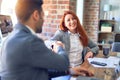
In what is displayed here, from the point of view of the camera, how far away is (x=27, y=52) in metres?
1.17

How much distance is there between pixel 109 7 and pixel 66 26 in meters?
4.04

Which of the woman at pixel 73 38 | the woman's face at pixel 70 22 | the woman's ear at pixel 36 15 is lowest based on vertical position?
the woman at pixel 73 38

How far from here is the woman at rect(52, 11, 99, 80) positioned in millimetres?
2629

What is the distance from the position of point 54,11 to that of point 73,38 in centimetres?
155

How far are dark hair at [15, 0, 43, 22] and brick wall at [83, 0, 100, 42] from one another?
17.2 feet

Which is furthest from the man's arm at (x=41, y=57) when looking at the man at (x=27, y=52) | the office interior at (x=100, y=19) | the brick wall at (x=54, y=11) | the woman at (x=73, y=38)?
the office interior at (x=100, y=19)

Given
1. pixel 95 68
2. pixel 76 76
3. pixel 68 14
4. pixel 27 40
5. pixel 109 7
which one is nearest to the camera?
pixel 27 40

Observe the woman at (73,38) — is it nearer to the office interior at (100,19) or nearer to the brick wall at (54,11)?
the brick wall at (54,11)

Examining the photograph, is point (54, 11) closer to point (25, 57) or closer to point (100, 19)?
point (100, 19)

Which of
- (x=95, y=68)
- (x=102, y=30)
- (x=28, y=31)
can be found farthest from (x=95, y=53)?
(x=102, y=30)

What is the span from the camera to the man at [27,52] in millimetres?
1173

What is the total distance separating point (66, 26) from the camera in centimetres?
271

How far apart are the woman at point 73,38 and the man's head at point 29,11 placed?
1.36m

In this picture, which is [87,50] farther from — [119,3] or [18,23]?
[119,3]
